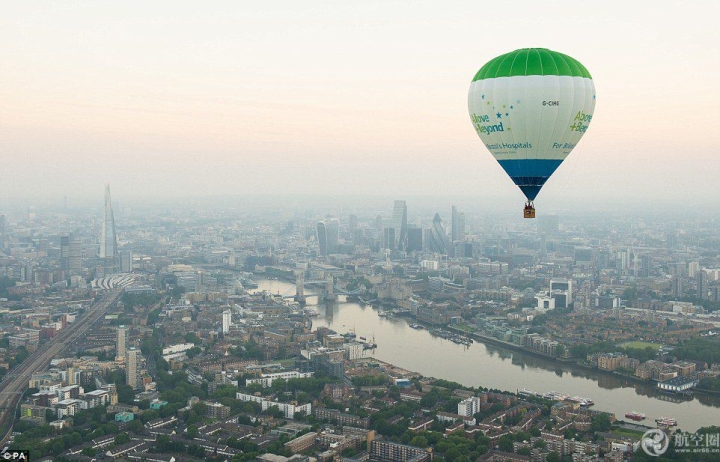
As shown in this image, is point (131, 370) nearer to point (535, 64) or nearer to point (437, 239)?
point (535, 64)

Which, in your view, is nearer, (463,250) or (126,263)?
(126,263)

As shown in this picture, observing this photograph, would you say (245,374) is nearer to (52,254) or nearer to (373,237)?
(52,254)

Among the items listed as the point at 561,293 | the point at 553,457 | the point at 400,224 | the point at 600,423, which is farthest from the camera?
the point at 400,224

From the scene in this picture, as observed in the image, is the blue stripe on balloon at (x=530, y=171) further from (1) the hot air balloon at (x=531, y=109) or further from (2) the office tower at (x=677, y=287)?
(2) the office tower at (x=677, y=287)

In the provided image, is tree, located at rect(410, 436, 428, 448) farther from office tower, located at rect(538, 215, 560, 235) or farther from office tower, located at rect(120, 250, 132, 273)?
office tower, located at rect(538, 215, 560, 235)

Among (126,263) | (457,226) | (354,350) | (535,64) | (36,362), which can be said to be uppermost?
(535,64)

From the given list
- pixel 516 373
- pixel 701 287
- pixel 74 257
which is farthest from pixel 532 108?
pixel 74 257
